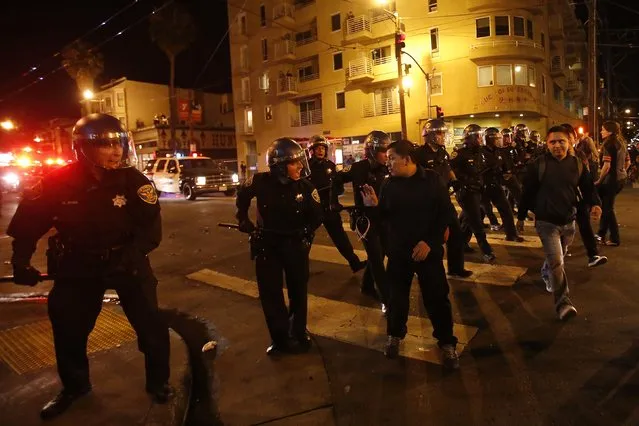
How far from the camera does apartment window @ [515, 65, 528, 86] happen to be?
30.1 m

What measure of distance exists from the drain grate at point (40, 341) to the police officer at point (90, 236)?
3.80 ft

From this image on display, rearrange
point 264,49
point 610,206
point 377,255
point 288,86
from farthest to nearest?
1. point 264,49
2. point 288,86
3. point 610,206
4. point 377,255

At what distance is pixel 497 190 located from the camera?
27.6 ft

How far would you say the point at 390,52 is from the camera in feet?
110

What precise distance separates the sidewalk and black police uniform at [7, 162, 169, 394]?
0.88ft

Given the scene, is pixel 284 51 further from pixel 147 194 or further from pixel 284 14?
pixel 147 194

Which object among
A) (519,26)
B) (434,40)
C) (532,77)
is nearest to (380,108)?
(434,40)

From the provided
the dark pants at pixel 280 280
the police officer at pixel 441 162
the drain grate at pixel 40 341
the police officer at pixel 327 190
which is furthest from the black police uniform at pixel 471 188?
the drain grate at pixel 40 341

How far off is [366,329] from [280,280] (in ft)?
3.71

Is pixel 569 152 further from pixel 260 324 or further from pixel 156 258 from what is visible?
pixel 156 258

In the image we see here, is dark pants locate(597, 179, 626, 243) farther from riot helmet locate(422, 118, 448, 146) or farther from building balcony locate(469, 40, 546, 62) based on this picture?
building balcony locate(469, 40, 546, 62)

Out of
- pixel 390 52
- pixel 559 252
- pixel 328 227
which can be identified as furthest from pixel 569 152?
pixel 390 52

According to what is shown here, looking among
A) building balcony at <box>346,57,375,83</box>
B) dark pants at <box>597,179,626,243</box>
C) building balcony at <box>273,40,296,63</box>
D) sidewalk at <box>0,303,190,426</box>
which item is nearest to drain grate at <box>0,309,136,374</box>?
sidewalk at <box>0,303,190,426</box>

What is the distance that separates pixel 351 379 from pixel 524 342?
164cm
